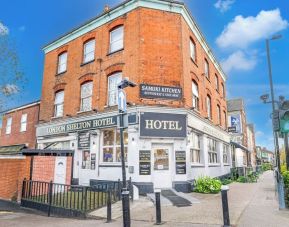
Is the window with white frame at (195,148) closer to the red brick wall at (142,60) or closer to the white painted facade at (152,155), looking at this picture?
the white painted facade at (152,155)

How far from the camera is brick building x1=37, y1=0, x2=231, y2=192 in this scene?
45.9 ft

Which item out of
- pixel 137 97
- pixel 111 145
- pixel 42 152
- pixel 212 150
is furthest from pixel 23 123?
pixel 212 150

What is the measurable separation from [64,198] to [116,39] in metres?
9.85

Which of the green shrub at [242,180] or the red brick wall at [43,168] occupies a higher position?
the red brick wall at [43,168]

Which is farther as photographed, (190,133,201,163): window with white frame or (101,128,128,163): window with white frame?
(190,133,201,163): window with white frame

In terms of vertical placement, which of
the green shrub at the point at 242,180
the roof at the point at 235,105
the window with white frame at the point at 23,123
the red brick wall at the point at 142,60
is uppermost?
the roof at the point at 235,105

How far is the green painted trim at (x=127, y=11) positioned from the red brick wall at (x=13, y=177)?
380 inches

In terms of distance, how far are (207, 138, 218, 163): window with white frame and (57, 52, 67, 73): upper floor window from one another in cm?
1142

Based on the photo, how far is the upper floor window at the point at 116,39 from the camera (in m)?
16.3

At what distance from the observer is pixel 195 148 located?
653 inches

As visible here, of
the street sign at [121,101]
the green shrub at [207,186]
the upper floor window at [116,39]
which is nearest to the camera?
the street sign at [121,101]

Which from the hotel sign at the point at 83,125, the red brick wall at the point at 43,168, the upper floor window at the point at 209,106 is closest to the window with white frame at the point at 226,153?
the upper floor window at the point at 209,106

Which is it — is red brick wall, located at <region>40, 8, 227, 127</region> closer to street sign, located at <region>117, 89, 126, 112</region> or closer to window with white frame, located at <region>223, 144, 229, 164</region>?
window with white frame, located at <region>223, 144, 229, 164</region>

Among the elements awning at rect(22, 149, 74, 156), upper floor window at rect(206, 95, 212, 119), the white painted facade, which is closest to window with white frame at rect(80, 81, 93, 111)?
the white painted facade
